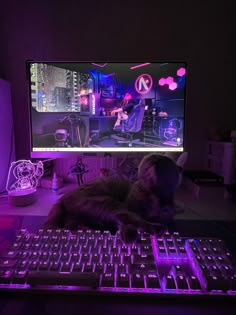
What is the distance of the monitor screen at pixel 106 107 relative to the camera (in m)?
0.84

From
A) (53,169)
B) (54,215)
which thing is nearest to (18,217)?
(54,215)

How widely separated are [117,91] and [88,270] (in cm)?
63

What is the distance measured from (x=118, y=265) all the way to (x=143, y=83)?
2.11 feet

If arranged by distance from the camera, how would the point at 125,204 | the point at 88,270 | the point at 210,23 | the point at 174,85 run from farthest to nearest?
1. the point at 210,23
2. the point at 174,85
3. the point at 125,204
4. the point at 88,270

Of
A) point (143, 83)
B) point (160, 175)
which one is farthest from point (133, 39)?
point (160, 175)

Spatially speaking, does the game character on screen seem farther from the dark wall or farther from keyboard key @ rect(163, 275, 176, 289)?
keyboard key @ rect(163, 275, 176, 289)

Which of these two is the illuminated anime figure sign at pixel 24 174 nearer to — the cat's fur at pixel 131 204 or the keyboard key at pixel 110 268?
the cat's fur at pixel 131 204

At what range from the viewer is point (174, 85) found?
841 mm

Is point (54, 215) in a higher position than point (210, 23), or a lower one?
lower

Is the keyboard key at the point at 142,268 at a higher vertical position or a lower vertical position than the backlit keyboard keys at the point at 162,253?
lower

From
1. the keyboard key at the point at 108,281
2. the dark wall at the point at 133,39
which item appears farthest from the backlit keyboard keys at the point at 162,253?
the dark wall at the point at 133,39

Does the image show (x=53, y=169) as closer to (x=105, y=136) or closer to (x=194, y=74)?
(x=105, y=136)

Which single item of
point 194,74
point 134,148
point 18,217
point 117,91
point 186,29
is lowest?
point 18,217

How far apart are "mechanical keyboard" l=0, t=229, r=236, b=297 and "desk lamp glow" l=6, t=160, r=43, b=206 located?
292mm
